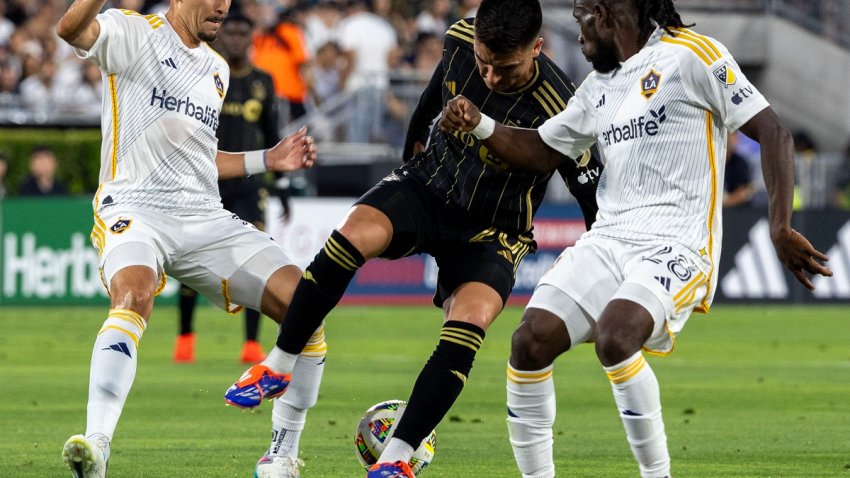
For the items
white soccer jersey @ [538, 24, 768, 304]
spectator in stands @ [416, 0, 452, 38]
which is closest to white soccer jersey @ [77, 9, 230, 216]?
white soccer jersey @ [538, 24, 768, 304]

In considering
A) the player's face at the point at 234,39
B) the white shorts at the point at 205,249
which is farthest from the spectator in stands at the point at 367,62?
the white shorts at the point at 205,249

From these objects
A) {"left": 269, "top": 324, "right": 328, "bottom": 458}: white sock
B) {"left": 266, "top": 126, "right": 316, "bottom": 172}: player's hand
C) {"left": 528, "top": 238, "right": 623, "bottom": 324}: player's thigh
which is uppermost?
{"left": 528, "top": 238, "right": 623, "bottom": 324}: player's thigh

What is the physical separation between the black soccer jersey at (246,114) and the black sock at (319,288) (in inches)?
251

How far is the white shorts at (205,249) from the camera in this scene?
7.26 m

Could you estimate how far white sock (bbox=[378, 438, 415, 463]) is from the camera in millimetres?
6508

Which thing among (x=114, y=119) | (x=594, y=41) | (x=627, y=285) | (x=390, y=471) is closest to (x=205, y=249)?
(x=114, y=119)

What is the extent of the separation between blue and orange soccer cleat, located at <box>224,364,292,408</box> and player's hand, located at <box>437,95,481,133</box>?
4.49ft

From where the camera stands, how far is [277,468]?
7.06 m

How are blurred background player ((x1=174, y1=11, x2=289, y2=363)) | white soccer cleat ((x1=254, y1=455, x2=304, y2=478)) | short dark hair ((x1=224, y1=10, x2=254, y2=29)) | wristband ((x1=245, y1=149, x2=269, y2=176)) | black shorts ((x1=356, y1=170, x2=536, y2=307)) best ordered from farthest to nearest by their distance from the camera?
blurred background player ((x1=174, y1=11, x2=289, y2=363)), short dark hair ((x1=224, y1=10, x2=254, y2=29)), wristband ((x1=245, y1=149, x2=269, y2=176)), black shorts ((x1=356, y1=170, x2=536, y2=307)), white soccer cleat ((x1=254, y1=455, x2=304, y2=478))

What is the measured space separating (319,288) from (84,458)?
4.54 ft

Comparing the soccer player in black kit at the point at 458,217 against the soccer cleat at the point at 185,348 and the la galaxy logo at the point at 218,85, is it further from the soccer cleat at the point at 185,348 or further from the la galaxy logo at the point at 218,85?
the soccer cleat at the point at 185,348

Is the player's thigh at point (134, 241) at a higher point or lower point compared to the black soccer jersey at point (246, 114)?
higher

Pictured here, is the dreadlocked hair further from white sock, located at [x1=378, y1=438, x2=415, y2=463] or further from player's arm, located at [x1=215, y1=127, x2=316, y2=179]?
white sock, located at [x1=378, y1=438, x2=415, y2=463]

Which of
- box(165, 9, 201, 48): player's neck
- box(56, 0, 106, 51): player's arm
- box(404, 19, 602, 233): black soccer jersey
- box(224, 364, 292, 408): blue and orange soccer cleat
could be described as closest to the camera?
box(224, 364, 292, 408): blue and orange soccer cleat
